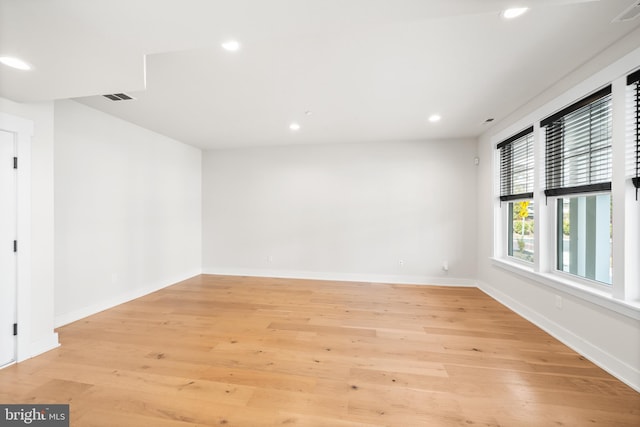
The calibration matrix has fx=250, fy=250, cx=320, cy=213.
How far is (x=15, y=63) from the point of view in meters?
1.63

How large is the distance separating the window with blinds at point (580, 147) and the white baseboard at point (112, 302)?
5.61m

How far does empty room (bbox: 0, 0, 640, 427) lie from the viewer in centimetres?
157

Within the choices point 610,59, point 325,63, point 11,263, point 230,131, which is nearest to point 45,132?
point 11,263

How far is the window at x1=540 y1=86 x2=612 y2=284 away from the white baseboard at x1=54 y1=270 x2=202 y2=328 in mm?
5563

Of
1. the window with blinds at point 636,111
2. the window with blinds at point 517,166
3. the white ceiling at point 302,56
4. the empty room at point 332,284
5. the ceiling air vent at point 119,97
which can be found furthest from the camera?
the window with blinds at point 517,166

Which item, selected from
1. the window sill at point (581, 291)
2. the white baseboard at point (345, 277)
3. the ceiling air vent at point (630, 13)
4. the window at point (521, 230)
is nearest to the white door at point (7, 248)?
the white baseboard at point (345, 277)

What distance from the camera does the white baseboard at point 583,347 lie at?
6.12 feet

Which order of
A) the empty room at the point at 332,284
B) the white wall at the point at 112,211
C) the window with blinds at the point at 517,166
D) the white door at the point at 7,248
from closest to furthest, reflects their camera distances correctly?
the empty room at the point at 332,284 → the white door at the point at 7,248 → the white wall at the point at 112,211 → the window with blinds at the point at 517,166

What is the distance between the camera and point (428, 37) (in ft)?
6.17

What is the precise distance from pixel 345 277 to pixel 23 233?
423cm

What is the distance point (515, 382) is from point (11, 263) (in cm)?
422

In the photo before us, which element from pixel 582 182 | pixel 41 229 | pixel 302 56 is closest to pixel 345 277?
pixel 582 182

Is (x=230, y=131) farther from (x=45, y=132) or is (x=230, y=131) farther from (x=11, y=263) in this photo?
A: (x=11, y=263)

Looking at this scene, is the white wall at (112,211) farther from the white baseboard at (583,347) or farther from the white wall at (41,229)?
the white baseboard at (583,347)
